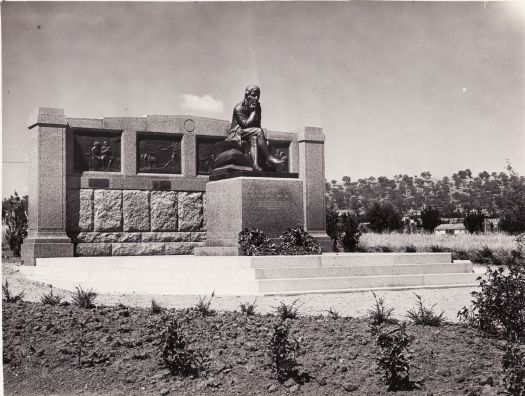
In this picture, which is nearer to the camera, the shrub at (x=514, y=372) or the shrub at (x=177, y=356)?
the shrub at (x=514, y=372)

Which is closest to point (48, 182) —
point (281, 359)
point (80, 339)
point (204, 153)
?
point (204, 153)

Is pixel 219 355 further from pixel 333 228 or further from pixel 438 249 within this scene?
pixel 333 228

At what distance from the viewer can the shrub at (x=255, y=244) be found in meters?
13.8

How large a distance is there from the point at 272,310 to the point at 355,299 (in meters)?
1.83

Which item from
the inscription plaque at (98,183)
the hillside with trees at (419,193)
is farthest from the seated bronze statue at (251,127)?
the hillside with trees at (419,193)

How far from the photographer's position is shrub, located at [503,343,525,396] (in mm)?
5043

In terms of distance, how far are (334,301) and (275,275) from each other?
146cm

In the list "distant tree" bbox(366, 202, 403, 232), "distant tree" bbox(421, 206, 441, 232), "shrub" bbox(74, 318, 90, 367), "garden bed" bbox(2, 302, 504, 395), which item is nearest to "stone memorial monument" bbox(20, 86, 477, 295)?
"garden bed" bbox(2, 302, 504, 395)

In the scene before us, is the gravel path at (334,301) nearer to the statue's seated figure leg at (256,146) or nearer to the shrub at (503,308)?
the shrub at (503,308)

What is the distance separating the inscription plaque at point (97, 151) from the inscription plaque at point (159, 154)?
0.69 meters

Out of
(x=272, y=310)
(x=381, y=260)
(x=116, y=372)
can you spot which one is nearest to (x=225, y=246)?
(x=381, y=260)

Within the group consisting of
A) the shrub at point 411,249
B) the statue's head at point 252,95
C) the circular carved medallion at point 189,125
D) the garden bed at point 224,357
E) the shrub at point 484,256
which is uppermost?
the statue's head at point 252,95

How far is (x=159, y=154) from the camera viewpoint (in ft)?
63.0

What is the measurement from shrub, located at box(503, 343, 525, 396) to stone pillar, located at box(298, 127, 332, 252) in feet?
45.6
